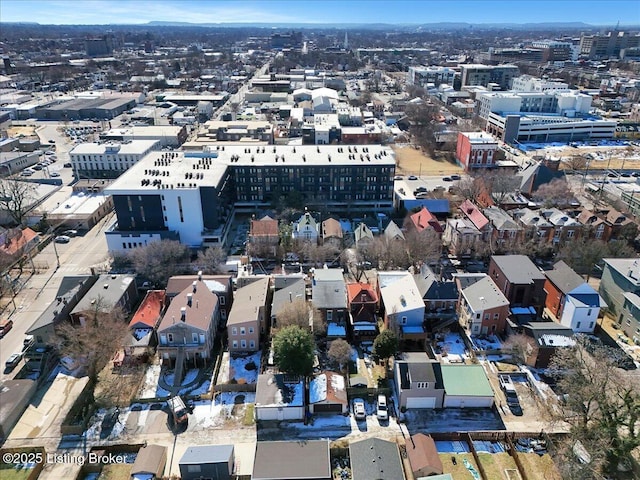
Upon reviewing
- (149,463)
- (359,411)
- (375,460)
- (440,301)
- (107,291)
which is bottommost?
(359,411)

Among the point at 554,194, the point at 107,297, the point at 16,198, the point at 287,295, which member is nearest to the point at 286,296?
the point at 287,295

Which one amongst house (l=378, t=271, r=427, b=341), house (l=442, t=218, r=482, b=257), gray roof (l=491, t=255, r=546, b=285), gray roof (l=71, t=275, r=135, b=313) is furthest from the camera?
house (l=442, t=218, r=482, b=257)

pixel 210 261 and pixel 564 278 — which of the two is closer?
pixel 564 278

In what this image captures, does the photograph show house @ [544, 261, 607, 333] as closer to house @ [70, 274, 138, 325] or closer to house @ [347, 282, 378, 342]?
house @ [347, 282, 378, 342]

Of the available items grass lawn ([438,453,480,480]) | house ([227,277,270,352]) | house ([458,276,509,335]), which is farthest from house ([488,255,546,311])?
house ([227,277,270,352])

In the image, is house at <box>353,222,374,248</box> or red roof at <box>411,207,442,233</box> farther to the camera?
red roof at <box>411,207,442,233</box>

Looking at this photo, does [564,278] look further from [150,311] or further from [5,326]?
[5,326]
